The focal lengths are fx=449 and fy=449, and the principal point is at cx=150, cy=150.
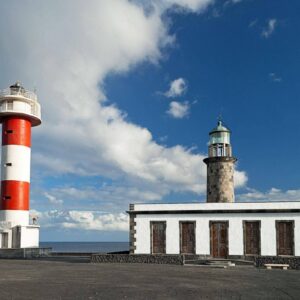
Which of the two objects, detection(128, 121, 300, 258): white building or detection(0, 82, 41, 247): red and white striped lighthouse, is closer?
detection(128, 121, 300, 258): white building

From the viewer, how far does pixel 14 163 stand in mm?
32625

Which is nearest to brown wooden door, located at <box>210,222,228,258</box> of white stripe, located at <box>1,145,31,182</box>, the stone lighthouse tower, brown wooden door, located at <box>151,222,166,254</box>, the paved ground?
brown wooden door, located at <box>151,222,166,254</box>

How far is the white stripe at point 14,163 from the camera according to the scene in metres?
32.5

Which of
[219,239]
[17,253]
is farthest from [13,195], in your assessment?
[219,239]

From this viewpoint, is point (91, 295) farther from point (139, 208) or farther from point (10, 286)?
point (139, 208)

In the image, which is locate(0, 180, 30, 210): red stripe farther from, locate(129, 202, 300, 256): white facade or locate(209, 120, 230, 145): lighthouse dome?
locate(209, 120, 230, 145): lighthouse dome

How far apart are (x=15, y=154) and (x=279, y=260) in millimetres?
19661

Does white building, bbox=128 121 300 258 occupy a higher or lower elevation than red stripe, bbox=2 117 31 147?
lower

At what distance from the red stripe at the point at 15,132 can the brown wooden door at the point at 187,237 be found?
13.8 meters

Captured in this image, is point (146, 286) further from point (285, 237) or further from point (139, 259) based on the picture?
point (285, 237)

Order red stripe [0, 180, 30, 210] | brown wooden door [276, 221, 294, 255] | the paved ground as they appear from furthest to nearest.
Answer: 1. red stripe [0, 180, 30, 210]
2. brown wooden door [276, 221, 294, 255]
3. the paved ground

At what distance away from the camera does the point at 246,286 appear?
1536 cm

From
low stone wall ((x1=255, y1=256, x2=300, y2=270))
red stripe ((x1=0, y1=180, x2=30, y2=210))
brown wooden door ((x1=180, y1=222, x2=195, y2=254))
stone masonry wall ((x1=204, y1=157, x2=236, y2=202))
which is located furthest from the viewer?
red stripe ((x1=0, y1=180, x2=30, y2=210))

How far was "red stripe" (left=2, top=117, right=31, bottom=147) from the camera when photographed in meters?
33.1
